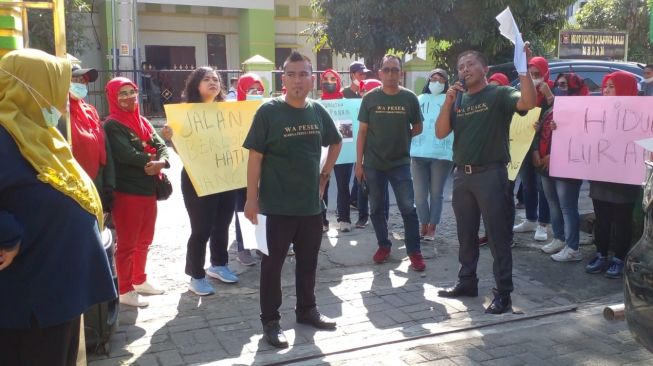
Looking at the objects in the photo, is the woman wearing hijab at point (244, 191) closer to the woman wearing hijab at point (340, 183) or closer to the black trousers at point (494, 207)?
the woman wearing hijab at point (340, 183)

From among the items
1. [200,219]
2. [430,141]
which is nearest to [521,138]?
[430,141]

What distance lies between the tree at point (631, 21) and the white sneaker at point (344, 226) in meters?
19.3

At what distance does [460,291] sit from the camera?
15.8 ft

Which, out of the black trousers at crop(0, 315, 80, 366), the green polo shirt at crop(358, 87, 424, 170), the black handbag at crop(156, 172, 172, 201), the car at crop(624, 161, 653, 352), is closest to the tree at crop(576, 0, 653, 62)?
the green polo shirt at crop(358, 87, 424, 170)

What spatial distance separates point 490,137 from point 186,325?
256 cm

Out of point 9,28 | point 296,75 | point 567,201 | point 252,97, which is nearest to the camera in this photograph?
point 9,28

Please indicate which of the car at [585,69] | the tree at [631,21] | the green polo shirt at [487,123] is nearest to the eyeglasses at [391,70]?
the green polo shirt at [487,123]

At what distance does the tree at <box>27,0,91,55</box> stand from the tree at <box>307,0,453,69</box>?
6.88 metres

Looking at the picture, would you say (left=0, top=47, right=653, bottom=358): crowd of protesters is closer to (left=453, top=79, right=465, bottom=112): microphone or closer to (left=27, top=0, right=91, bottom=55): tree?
(left=453, top=79, right=465, bottom=112): microphone

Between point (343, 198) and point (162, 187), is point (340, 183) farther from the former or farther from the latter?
point (162, 187)

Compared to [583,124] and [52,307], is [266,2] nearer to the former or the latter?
[583,124]

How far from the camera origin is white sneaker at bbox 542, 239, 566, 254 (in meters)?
6.00

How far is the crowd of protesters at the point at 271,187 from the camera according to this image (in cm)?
228

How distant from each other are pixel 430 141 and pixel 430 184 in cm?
48
